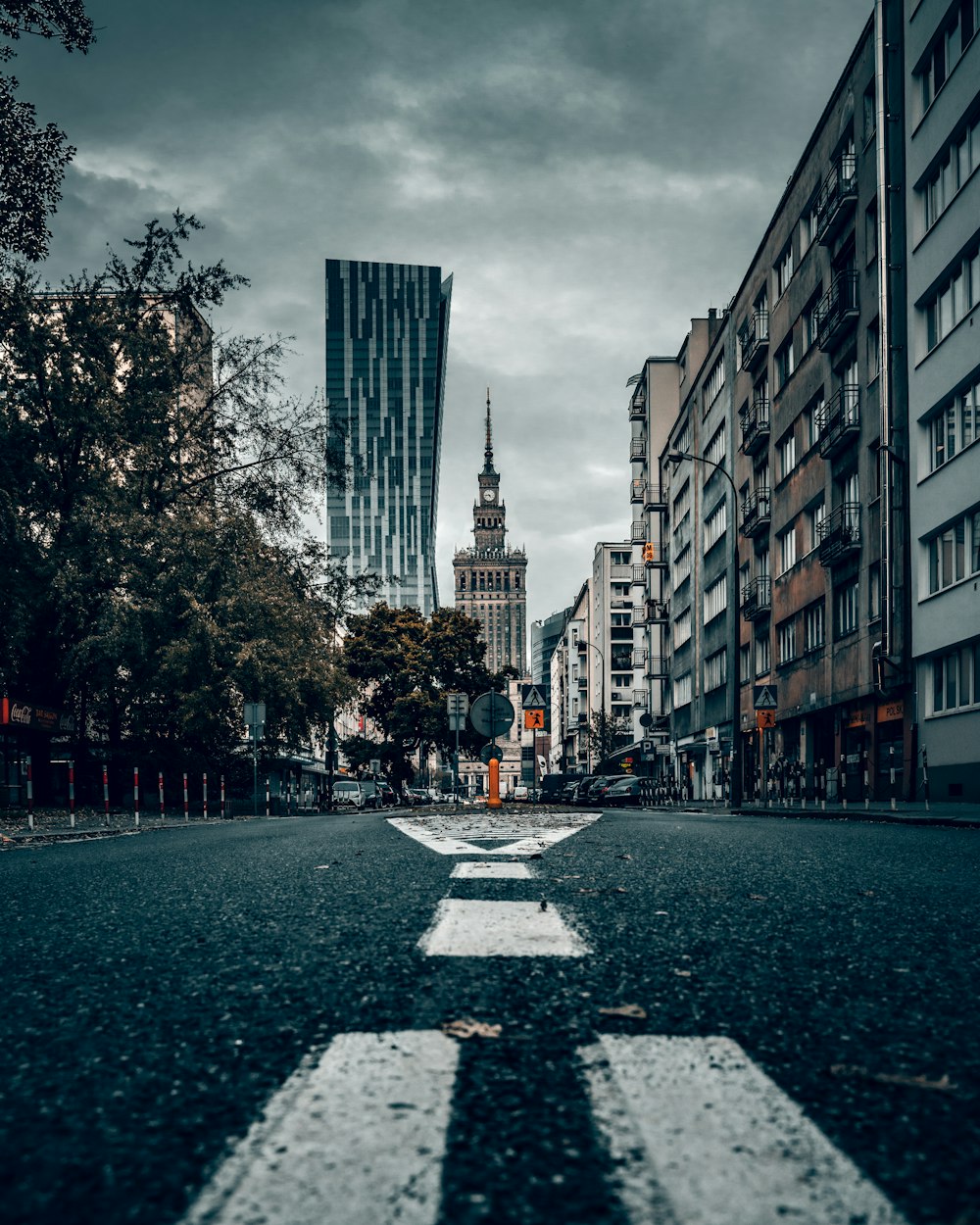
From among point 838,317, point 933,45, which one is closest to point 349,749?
point 838,317

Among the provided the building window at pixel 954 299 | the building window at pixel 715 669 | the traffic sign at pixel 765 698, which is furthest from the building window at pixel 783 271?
the traffic sign at pixel 765 698

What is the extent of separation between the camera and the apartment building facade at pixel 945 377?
2356cm

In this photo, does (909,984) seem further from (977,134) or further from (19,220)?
(977,134)

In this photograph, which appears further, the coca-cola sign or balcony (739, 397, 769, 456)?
balcony (739, 397, 769, 456)

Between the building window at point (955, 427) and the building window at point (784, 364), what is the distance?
1361 centimetres

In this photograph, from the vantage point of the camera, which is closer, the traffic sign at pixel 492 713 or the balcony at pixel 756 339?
the traffic sign at pixel 492 713

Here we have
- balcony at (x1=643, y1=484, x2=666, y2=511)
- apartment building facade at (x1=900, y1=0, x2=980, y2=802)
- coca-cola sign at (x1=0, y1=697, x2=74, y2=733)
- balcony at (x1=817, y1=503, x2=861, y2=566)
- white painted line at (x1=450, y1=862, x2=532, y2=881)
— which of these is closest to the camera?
white painted line at (x1=450, y1=862, x2=532, y2=881)

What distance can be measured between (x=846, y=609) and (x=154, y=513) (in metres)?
17.9

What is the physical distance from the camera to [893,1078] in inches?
85.0

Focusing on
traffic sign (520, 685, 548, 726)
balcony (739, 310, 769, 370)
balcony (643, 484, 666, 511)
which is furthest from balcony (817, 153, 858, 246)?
balcony (643, 484, 666, 511)

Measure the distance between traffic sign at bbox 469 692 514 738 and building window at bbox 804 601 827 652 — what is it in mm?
15042

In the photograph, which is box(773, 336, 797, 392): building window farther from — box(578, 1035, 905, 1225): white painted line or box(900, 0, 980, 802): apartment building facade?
box(578, 1035, 905, 1225): white painted line

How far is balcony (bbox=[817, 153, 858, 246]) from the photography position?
103 feet

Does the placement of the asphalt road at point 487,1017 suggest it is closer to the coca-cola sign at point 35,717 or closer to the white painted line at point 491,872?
the white painted line at point 491,872
